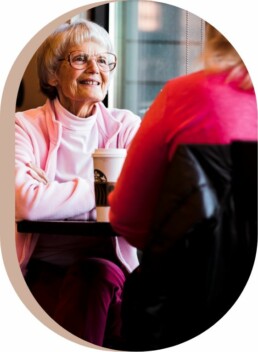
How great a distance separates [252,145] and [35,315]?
46 centimetres

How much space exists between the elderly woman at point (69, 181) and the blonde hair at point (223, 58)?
151 mm

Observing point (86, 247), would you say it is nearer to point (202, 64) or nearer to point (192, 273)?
point (192, 273)

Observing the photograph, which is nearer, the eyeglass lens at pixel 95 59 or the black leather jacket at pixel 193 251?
the black leather jacket at pixel 193 251

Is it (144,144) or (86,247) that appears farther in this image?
(86,247)

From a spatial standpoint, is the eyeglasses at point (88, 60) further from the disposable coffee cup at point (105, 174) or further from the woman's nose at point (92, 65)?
the disposable coffee cup at point (105, 174)

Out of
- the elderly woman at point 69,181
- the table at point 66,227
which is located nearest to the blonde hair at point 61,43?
the elderly woman at point 69,181

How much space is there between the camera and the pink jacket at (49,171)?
1179 mm

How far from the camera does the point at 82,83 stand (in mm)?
1210

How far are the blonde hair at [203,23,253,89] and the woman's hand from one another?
312mm

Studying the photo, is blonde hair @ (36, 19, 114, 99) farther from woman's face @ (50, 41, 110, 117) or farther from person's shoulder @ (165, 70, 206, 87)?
person's shoulder @ (165, 70, 206, 87)

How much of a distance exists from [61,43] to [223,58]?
264mm

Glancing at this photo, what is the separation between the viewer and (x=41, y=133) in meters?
1.21

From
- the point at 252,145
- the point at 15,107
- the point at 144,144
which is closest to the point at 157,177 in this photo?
the point at 144,144

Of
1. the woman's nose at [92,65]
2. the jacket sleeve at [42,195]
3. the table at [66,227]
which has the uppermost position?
the woman's nose at [92,65]
